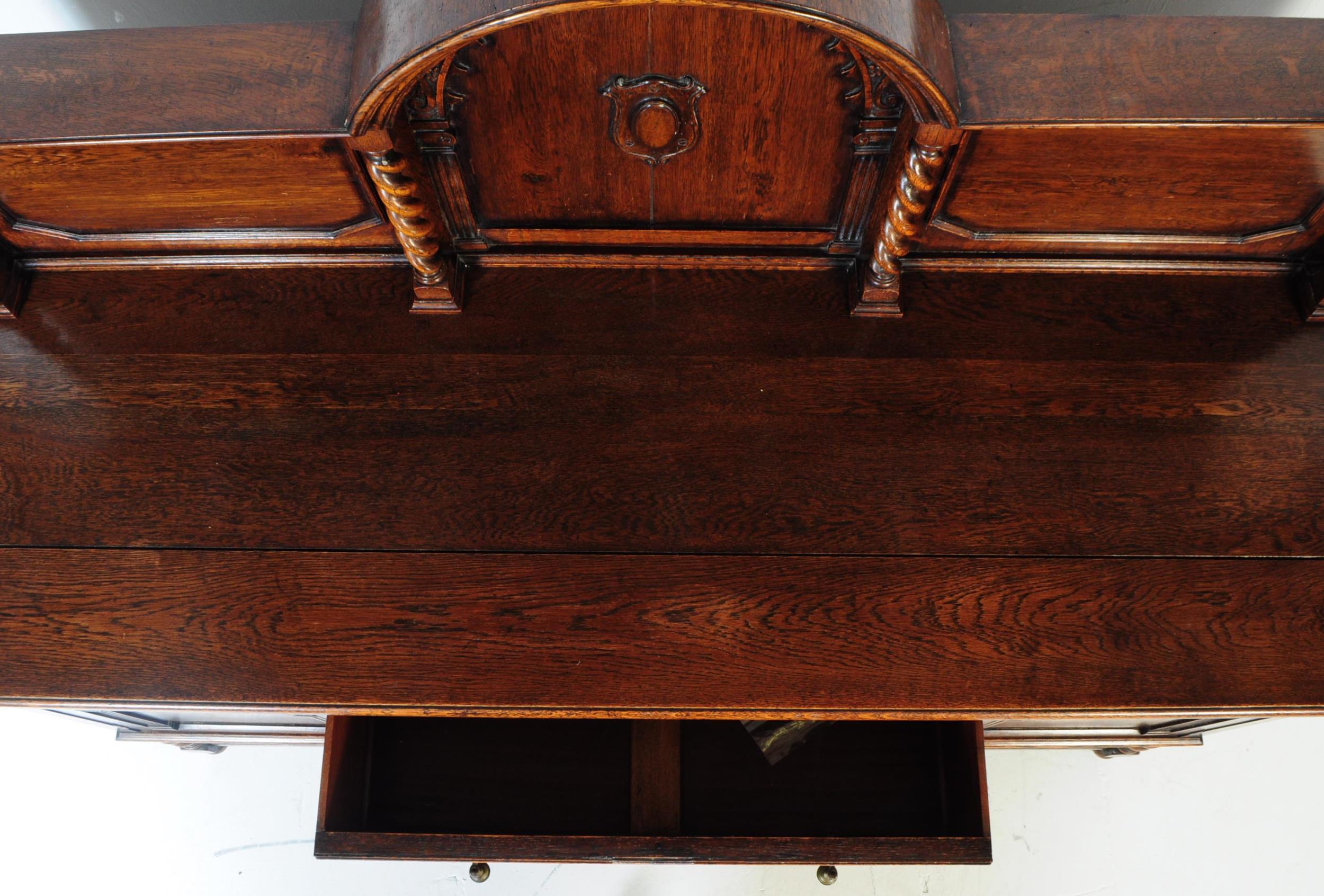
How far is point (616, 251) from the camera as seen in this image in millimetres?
1544

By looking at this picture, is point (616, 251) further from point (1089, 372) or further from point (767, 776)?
point (767, 776)

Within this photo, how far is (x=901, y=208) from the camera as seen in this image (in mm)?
1338

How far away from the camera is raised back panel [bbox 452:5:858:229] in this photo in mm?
1196

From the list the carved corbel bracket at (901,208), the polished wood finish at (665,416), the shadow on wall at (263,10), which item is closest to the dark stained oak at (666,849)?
the polished wood finish at (665,416)

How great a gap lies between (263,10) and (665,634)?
4.37ft

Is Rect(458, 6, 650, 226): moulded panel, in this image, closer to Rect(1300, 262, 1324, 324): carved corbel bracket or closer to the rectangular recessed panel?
the rectangular recessed panel

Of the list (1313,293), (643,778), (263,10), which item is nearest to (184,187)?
(263,10)

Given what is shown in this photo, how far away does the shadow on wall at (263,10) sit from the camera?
4.89 feet

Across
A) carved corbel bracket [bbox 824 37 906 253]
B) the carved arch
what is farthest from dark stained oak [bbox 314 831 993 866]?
the carved arch

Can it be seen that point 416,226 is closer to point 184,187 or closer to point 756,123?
point 184,187

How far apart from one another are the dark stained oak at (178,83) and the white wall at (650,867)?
157 centimetres

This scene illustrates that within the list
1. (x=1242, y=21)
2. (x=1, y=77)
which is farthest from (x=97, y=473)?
(x=1242, y=21)

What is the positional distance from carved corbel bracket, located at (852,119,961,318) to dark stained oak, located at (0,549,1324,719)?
0.48 meters

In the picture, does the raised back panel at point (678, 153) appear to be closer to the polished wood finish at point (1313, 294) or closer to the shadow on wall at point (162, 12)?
the shadow on wall at point (162, 12)
